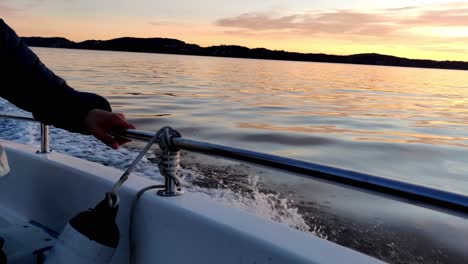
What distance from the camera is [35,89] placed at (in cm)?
113

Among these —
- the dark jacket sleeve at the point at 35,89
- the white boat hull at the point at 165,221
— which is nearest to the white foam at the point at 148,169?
the white boat hull at the point at 165,221

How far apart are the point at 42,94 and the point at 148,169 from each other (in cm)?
324

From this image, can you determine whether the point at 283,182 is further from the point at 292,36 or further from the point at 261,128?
the point at 292,36

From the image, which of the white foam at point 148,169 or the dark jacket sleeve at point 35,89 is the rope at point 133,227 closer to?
the dark jacket sleeve at point 35,89

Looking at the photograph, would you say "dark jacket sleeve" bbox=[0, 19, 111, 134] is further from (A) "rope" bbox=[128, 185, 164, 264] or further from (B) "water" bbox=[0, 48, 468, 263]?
(B) "water" bbox=[0, 48, 468, 263]

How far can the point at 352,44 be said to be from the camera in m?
45.0

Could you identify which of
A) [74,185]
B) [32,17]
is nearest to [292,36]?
[32,17]

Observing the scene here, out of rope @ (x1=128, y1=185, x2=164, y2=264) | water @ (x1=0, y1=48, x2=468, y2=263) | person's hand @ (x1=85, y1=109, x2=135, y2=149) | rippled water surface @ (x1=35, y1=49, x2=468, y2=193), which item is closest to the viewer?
person's hand @ (x1=85, y1=109, x2=135, y2=149)

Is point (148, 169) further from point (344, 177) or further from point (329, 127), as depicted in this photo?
point (329, 127)

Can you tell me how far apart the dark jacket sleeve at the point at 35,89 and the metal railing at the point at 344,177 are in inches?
6.3

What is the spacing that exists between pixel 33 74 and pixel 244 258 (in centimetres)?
70

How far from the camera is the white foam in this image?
366 centimetres

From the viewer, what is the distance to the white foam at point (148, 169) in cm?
366

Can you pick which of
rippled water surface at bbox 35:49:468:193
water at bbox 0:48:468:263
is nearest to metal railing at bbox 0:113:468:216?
water at bbox 0:48:468:263
